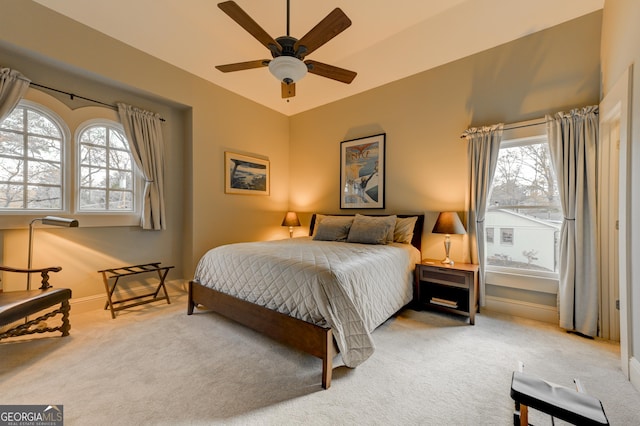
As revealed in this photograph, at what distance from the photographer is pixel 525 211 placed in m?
2.87

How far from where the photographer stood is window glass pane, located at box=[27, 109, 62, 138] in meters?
2.64

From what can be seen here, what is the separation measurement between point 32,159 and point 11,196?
0.42 meters

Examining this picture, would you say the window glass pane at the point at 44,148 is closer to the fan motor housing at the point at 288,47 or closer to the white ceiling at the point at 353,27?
the white ceiling at the point at 353,27

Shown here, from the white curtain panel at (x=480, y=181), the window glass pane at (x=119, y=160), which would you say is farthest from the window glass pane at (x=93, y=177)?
the white curtain panel at (x=480, y=181)

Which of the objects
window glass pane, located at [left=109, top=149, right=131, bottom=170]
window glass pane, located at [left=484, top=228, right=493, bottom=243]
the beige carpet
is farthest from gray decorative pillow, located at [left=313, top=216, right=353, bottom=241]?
window glass pane, located at [left=109, top=149, right=131, bottom=170]

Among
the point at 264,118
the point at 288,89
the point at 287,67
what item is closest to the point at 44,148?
the point at 288,89

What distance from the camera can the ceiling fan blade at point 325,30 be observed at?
1833 mm

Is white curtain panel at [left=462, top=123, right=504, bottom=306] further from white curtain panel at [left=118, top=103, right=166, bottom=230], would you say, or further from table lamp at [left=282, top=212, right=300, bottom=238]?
white curtain panel at [left=118, top=103, right=166, bottom=230]

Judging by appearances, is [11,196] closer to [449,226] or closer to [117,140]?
[117,140]

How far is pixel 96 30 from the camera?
280 cm

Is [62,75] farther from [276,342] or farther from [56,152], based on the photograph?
[276,342]

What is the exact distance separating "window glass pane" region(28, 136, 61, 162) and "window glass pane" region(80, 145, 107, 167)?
0.20 meters

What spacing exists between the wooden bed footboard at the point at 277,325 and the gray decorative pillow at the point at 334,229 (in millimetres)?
1577
